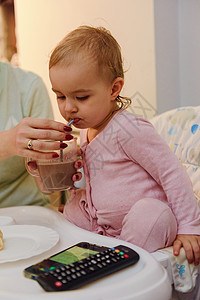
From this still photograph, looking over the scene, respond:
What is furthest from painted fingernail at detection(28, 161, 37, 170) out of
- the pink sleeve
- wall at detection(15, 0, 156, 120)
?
wall at detection(15, 0, 156, 120)

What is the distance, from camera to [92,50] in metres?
0.95

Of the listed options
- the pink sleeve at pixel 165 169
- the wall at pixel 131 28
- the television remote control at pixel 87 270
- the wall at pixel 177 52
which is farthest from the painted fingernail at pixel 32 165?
the wall at pixel 177 52

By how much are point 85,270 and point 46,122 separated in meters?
0.40

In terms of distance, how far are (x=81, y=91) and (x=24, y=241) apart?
381 mm

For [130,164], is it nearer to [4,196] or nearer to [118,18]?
[4,196]

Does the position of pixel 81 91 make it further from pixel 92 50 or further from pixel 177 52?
pixel 177 52

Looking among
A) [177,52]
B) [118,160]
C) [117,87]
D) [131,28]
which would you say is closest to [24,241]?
[118,160]

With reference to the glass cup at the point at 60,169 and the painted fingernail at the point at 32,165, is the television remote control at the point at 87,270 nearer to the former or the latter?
the glass cup at the point at 60,169

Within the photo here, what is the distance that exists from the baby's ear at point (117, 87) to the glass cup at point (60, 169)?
176mm

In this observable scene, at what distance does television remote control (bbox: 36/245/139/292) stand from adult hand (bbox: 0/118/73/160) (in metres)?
0.31

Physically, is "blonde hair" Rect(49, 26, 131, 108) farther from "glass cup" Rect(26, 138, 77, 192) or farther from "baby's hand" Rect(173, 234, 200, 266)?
"baby's hand" Rect(173, 234, 200, 266)

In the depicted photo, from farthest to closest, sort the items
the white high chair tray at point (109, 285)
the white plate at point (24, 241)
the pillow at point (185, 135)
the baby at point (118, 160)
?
1. the pillow at point (185, 135)
2. the baby at point (118, 160)
3. the white plate at point (24, 241)
4. the white high chair tray at point (109, 285)

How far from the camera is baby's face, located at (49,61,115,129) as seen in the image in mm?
936

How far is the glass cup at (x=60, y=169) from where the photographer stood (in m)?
0.95
